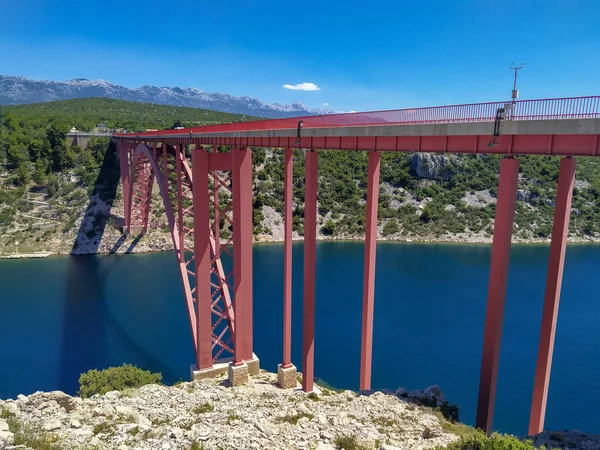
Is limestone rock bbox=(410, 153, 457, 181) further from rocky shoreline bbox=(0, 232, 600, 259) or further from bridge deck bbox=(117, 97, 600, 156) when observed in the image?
bridge deck bbox=(117, 97, 600, 156)

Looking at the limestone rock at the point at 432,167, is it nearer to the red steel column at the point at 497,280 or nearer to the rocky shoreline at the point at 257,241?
the rocky shoreline at the point at 257,241

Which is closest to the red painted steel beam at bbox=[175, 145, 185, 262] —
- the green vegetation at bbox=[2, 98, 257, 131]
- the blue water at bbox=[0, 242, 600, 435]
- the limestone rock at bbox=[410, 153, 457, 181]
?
A: the blue water at bbox=[0, 242, 600, 435]

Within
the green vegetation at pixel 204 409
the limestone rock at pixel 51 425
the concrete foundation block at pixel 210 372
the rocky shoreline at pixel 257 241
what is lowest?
the rocky shoreline at pixel 257 241

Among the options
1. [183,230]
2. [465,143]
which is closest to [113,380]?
[183,230]

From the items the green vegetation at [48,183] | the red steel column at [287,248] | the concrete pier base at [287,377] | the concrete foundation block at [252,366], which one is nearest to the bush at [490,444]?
the red steel column at [287,248]

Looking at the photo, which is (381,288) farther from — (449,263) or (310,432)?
(310,432)

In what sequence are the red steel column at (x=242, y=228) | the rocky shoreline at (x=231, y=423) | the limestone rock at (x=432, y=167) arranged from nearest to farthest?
the rocky shoreline at (x=231, y=423) < the red steel column at (x=242, y=228) < the limestone rock at (x=432, y=167)

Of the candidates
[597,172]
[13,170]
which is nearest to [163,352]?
[13,170]
